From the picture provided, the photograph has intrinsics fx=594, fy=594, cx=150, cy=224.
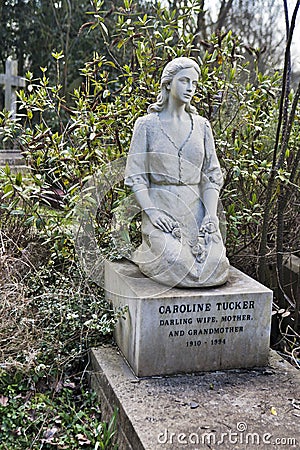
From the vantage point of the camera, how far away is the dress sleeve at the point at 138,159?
3.95 metres

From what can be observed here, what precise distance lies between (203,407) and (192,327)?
58cm

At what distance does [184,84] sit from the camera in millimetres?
3846

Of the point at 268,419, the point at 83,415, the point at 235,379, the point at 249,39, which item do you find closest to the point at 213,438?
the point at 268,419

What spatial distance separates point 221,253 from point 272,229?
1.96 m

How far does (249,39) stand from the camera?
1288 cm

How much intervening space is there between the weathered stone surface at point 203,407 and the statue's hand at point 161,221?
0.93m

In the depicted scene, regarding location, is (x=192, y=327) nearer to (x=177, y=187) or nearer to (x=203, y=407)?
(x=203, y=407)

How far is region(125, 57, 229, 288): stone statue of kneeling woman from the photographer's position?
12.5 feet

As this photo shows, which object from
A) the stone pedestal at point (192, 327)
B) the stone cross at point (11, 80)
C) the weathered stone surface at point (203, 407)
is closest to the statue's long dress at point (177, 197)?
the stone pedestal at point (192, 327)

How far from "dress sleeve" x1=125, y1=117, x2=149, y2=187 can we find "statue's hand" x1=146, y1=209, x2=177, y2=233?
22 centimetres

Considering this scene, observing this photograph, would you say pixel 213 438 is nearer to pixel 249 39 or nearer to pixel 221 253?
pixel 221 253

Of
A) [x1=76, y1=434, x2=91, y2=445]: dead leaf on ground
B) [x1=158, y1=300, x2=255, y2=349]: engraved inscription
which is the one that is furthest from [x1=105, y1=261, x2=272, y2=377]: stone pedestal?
[x1=76, y1=434, x2=91, y2=445]: dead leaf on ground

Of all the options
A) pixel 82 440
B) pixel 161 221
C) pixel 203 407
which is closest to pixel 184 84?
Result: pixel 161 221

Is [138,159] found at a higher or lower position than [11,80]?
lower
